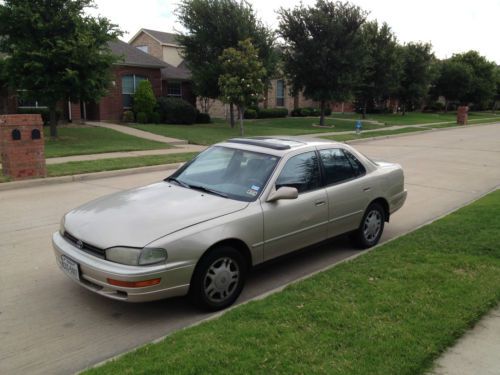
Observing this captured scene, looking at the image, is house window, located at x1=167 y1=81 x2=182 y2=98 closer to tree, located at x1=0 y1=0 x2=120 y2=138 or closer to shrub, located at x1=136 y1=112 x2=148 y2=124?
shrub, located at x1=136 y1=112 x2=148 y2=124

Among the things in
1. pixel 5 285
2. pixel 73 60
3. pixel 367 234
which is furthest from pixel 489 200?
pixel 73 60

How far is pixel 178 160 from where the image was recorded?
13977mm

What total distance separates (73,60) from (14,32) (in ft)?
8.87

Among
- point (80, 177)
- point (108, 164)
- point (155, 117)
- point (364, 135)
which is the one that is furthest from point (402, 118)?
point (80, 177)

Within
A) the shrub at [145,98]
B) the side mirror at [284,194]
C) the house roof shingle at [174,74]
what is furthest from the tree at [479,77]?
the side mirror at [284,194]

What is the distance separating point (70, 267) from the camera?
418cm

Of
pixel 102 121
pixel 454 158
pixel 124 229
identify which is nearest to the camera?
pixel 124 229

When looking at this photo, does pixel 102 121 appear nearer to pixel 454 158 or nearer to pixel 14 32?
pixel 14 32

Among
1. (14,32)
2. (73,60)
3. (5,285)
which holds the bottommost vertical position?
(5,285)

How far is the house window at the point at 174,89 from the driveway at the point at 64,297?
78.0ft

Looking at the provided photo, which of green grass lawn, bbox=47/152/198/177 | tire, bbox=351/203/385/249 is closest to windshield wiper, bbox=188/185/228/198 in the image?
tire, bbox=351/203/385/249

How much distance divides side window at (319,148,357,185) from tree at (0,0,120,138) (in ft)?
44.1

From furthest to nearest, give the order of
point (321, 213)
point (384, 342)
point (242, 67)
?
1. point (242, 67)
2. point (321, 213)
3. point (384, 342)

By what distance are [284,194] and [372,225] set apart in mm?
2043
